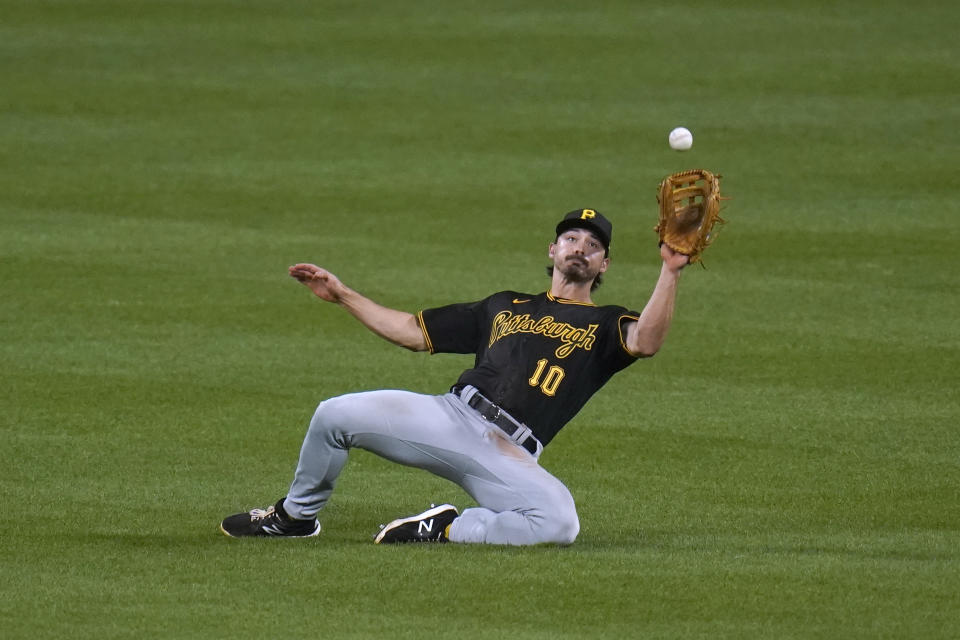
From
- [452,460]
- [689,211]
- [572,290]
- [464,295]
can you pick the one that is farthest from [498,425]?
[464,295]

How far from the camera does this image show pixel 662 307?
5.99 m

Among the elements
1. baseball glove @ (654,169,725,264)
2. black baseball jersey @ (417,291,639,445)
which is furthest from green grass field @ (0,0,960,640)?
baseball glove @ (654,169,725,264)

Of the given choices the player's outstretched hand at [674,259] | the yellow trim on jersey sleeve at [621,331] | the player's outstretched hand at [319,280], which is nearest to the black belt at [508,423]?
the yellow trim on jersey sleeve at [621,331]

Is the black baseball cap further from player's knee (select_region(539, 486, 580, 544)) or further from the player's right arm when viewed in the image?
player's knee (select_region(539, 486, 580, 544))

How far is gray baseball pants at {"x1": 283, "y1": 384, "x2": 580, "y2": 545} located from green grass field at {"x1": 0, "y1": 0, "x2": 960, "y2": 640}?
186mm

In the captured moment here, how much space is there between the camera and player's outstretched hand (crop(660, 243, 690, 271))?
19.7ft

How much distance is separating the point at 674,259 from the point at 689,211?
0.72ft

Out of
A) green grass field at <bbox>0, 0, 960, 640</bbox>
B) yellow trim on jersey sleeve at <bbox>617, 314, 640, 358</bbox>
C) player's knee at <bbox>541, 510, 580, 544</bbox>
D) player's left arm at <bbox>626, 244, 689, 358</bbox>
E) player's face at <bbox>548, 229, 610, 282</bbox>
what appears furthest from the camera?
player's face at <bbox>548, 229, 610, 282</bbox>

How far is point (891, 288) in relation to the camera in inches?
460

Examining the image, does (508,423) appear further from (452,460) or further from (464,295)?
(464,295)

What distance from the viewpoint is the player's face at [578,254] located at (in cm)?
666

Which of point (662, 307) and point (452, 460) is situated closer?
point (662, 307)

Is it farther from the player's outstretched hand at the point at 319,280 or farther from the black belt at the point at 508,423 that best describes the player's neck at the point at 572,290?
the player's outstretched hand at the point at 319,280

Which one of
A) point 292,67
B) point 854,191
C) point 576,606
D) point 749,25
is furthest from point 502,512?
point 749,25
